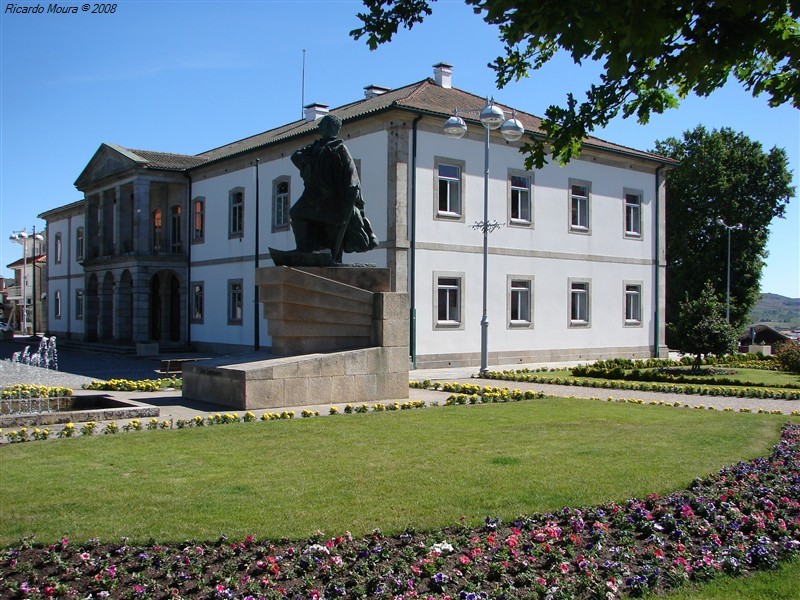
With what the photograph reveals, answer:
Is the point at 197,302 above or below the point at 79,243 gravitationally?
below

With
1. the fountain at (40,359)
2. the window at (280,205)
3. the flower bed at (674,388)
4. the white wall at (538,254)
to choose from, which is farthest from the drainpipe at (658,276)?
the fountain at (40,359)

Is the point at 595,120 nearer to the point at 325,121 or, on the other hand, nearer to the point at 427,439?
the point at 427,439

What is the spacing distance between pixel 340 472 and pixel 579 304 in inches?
965

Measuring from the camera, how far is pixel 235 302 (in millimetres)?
33656

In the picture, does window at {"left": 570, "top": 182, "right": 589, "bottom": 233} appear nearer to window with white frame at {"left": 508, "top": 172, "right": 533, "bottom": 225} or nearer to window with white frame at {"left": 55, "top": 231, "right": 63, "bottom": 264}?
window with white frame at {"left": 508, "top": 172, "right": 533, "bottom": 225}

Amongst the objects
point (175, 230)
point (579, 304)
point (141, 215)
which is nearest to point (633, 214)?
point (579, 304)

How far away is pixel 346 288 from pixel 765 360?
65.3 ft

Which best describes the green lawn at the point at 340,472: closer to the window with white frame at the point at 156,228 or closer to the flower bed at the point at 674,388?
the flower bed at the point at 674,388

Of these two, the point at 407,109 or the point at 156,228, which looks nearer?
the point at 407,109

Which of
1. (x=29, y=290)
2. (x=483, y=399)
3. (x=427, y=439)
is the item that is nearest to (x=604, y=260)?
(x=483, y=399)

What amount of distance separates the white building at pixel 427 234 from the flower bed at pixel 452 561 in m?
19.5

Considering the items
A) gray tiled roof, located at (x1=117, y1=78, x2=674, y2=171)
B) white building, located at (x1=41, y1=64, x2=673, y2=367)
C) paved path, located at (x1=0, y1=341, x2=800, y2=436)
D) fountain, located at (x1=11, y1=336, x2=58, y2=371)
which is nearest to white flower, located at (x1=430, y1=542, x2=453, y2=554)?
paved path, located at (x1=0, y1=341, x2=800, y2=436)

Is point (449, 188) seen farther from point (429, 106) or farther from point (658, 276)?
point (658, 276)

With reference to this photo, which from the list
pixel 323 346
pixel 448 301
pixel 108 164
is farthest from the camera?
pixel 108 164
